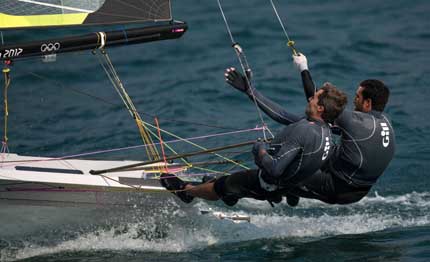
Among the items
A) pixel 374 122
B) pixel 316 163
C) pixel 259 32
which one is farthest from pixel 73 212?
pixel 259 32

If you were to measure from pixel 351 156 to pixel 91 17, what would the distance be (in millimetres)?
2416

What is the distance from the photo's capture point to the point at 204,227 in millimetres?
7590

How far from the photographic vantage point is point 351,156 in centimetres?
691

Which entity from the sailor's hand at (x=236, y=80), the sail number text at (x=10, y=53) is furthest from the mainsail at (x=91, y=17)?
the sailor's hand at (x=236, y=80)

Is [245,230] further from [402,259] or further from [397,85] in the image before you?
[397,85]

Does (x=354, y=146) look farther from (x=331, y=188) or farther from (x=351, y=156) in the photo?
(x=331, y=188)

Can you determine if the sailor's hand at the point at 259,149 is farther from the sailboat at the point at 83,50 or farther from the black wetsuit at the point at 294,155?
the sailboat at the point at 83,50

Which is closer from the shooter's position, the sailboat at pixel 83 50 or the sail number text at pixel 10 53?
the sail number text at pixel 10 53

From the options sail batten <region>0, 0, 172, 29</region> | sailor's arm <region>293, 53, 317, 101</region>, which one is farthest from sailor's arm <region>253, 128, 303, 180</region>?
sail batten <region>0, 0, 172, 29</region>

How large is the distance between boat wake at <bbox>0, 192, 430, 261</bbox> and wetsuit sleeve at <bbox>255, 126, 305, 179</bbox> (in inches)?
44.2

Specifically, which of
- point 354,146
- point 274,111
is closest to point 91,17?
point 274,111

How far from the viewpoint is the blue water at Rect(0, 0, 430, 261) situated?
23.8 feet

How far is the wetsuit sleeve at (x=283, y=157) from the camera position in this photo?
651cm

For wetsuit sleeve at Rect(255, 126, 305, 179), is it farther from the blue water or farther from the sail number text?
the sail number text
